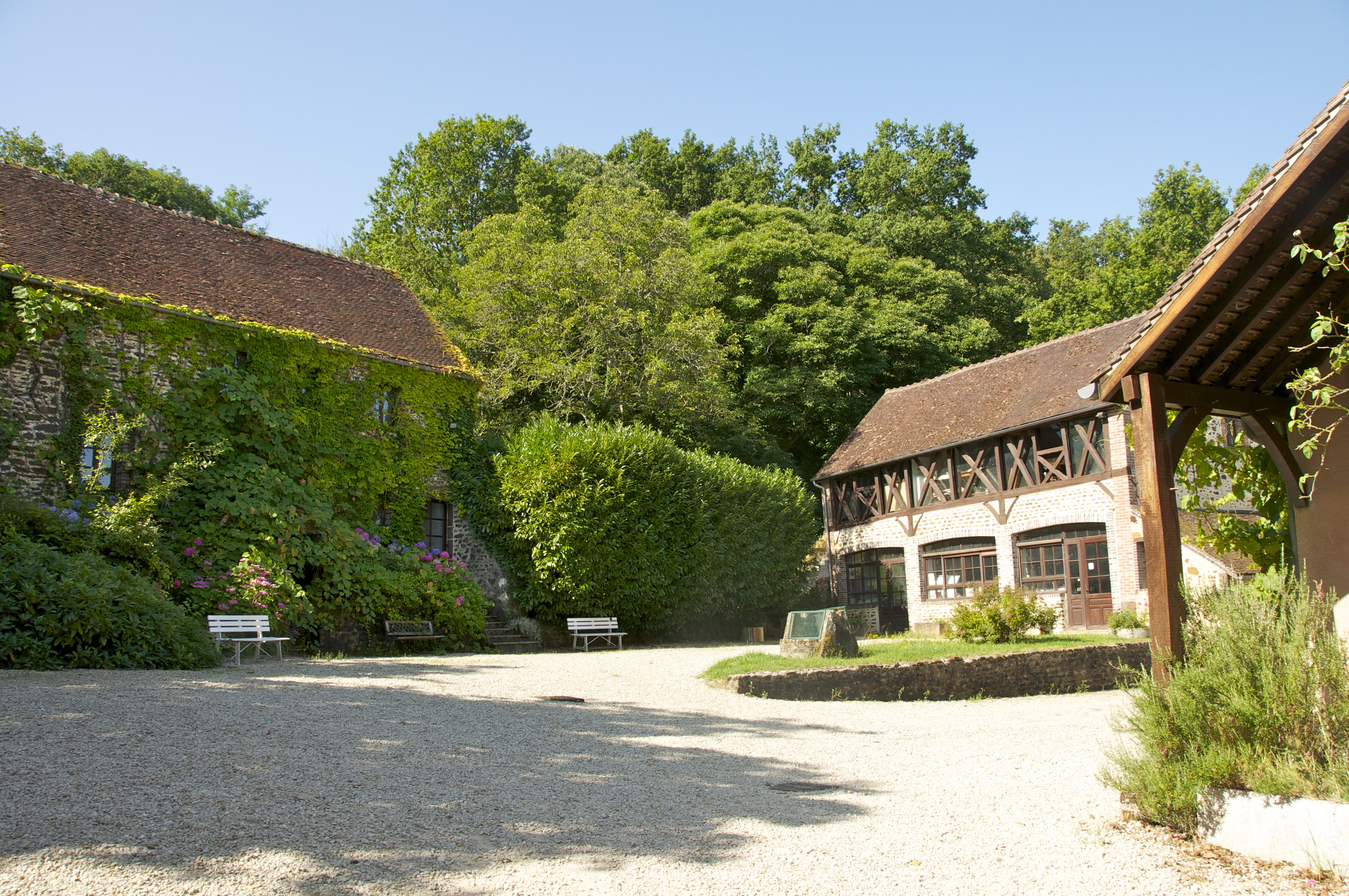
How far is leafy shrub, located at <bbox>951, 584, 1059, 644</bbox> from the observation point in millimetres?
13219

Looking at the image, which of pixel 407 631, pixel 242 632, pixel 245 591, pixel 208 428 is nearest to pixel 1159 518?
pixel 242 632

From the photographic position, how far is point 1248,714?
4.33 m

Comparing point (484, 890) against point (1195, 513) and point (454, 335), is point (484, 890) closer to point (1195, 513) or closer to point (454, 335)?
point (1195, 513)

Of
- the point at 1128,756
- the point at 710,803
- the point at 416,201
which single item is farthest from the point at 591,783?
the point at 416,201

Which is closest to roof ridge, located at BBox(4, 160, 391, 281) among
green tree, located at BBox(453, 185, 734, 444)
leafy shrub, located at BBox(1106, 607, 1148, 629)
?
green tree, located at BBox(453, 185, 734, 444)

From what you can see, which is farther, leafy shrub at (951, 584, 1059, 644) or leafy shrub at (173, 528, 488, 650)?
leafy shrub at (951, 584, 1059, 644)

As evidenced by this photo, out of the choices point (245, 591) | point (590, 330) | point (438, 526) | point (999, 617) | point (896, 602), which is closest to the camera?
point (245, 591)

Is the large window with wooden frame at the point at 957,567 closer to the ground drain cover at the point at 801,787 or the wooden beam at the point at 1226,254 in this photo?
the wooden beam at the point at 1226,254

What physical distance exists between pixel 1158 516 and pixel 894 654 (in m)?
6.25

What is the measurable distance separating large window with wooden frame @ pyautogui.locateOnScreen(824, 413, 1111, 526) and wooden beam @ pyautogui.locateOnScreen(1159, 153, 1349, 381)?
1362 cm

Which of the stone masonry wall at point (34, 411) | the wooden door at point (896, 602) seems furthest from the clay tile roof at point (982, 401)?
the stone masonry wall at point (34, 411)

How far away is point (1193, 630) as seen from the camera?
501 cm

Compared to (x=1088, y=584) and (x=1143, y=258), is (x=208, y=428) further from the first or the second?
(x=1143, y=258)

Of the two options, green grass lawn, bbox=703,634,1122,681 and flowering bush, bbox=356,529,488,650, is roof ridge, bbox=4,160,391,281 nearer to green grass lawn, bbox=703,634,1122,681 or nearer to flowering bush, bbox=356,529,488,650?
flowering bush, bbox=356,529,488,650
